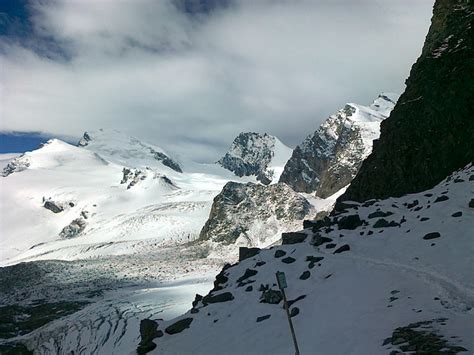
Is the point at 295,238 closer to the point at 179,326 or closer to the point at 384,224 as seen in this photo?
the point at 384,224

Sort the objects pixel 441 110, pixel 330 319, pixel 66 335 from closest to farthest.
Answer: pixel 330 319, pixel 441 110, pixel 66 335

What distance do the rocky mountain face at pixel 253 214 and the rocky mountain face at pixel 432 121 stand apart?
121253 mm

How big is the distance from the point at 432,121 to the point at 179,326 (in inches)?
1129

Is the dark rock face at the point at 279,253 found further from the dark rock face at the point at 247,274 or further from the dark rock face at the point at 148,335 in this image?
the dark rock face at the point at 148,335

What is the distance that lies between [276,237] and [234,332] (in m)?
145

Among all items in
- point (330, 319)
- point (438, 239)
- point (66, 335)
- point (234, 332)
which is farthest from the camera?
point (66, 335)

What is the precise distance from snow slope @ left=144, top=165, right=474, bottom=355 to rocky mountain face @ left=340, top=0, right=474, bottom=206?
4773 millimetres

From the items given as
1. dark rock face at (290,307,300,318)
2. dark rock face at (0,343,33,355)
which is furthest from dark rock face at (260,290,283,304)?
dark rock face at (0,343,33,355)

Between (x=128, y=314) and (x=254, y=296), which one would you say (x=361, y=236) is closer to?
(x=254, y=296)

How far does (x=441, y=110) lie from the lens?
39.3 metres

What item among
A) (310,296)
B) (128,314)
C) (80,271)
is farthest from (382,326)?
(80,271)

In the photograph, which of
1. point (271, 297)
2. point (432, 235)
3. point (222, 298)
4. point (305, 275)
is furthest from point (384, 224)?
point (222, 298)

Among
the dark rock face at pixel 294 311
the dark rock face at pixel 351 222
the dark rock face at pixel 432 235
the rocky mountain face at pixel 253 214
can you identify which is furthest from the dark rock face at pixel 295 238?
the rocky mountain face at pixel 253 214

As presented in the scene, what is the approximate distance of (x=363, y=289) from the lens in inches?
765
